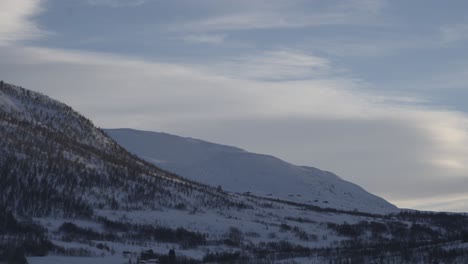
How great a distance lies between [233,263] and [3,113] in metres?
60.7

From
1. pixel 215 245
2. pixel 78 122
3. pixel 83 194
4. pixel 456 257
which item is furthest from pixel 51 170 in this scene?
pixel 456 257

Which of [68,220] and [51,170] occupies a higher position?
[51,170]

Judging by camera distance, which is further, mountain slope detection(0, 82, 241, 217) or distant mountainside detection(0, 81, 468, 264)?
mountain slope detection(0, 82, 241, 217)

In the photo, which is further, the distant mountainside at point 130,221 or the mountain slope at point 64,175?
the mountain slope at point 64,175

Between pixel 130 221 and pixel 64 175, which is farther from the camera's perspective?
pixel 64 175

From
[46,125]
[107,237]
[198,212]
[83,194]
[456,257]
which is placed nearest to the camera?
[456,257]

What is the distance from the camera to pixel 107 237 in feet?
166

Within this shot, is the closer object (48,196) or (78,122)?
(48,196)

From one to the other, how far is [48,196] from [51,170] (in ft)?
24.2

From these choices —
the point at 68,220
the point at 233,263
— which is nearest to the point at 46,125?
the point at 68,220

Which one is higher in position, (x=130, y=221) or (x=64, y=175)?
(x=64, y=175)

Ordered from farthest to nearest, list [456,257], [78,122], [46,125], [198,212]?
[78,122] → [46,125] → [198,212] → [456,257]

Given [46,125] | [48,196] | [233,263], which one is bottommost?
[233,263]

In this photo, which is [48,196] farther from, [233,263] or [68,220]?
[233,263]
